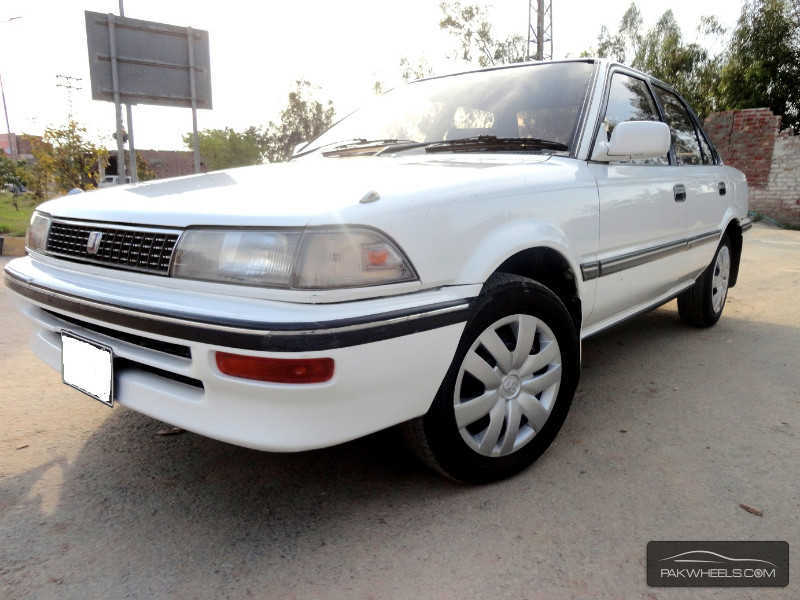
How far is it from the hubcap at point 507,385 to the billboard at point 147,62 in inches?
262

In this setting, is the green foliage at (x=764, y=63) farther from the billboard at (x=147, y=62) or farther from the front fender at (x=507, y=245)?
the front fender at (x=507, y=245)

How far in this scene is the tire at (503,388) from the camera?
180 centimetres

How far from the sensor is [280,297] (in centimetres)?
147

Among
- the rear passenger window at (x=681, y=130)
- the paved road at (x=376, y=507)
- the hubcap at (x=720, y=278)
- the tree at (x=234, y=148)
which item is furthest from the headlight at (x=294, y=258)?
the tree at (x=234, y=148)

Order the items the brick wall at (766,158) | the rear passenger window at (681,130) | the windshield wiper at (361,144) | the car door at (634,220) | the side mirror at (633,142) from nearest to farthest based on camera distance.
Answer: the side mirror at (633,142) → the car door at (634,220) → the windshield wiper at (361,144) → the rear passenger window at (681,130) → the brick wall at (766,158)

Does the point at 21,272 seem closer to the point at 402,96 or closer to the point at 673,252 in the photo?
the point at 402,96

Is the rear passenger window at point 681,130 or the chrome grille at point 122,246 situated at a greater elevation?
the rear passenger window at point 681,130

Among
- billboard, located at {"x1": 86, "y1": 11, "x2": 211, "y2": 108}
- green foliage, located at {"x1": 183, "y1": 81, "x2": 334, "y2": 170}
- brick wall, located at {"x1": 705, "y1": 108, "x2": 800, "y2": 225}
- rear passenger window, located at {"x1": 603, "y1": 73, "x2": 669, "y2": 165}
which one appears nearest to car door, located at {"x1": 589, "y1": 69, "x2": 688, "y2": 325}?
rear passenger window, located at {"x1": 603, "y1": 73, "x2": 669, "y2": 165}

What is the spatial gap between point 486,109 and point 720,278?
8.21 feet

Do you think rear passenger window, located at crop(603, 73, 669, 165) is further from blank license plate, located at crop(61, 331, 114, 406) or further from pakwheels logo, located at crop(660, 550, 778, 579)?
blank license plate, located at crop(61, 331, 114, 406)

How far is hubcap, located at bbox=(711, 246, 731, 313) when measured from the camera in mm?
4008

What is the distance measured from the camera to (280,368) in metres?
1.44

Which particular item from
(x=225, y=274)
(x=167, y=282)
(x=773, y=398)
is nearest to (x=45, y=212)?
(x=167, y=282)
